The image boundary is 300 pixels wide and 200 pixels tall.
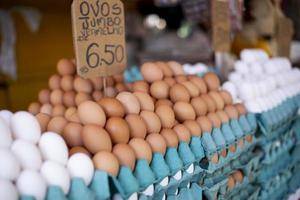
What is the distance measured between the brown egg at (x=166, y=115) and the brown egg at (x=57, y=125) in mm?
318

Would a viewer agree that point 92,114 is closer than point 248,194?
Yes

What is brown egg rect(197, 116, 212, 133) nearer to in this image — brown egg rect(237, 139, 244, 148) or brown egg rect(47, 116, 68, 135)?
brown egg rect(237, 139, 244, 148)

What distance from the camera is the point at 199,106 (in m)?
1.49

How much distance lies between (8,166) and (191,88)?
0.89 m

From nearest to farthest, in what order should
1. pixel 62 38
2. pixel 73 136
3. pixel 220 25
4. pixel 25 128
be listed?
pixel 25 128 → pixel 73 136 → pixel 220 25 → pixel 62 38

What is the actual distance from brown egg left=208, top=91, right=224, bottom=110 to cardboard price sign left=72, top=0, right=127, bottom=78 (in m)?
0.41

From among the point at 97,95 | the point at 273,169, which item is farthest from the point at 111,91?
the point at 273,169

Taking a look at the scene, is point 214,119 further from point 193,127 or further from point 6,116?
point 6,116

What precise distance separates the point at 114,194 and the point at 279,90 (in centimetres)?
140

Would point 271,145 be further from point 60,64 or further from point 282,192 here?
point 60,64

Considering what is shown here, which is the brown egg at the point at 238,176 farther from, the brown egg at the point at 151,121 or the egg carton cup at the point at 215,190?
the brown egg at the point at 151,121

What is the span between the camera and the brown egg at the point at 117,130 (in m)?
1.13

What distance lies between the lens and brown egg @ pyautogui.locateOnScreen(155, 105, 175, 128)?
132 centimetres

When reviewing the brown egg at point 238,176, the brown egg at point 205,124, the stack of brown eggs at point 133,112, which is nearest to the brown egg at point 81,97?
the stack of brown eggs at point 133,112
